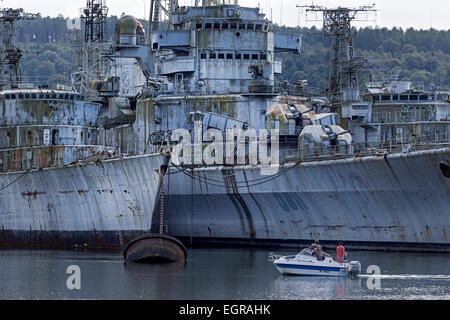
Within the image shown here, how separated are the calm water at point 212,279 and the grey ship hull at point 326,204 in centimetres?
121

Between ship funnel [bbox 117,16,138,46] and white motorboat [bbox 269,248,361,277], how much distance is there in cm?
2120

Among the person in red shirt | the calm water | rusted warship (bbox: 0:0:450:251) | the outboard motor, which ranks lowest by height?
the calm water

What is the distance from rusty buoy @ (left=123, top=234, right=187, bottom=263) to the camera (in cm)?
4159

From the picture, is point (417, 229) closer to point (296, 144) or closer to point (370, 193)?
point (370, 193)

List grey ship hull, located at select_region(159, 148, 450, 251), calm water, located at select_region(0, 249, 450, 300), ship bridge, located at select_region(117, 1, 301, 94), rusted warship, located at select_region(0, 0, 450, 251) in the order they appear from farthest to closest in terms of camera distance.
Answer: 1. ship bridge, located at select_region(117, 1, 301, 94)
2. rusted warship, located at select_region(0, 0, 450, 251)
3. grey ship hull, located at select_region(159, 148, 450, 251)
4. calm water, located at select_region(0, 249, 450, 300)

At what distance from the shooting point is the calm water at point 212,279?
34531 mm

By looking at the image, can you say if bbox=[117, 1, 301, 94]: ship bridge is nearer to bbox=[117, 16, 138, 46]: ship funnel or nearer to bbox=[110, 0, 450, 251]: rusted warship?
bbox=[110, 0, 450, 251]: rusted warship

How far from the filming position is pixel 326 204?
45531mm

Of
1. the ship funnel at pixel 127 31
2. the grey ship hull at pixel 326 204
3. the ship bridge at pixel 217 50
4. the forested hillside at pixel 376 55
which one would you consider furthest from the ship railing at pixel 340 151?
the forested hillside at pixel 376 55

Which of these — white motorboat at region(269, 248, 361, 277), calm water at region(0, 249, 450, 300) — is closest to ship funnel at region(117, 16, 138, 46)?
calm water at region(0, 249, 450, 300)

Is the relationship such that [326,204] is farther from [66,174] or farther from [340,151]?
[66,174]

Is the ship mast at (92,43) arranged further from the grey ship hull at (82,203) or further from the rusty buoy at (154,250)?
the rusty buoy at (154,250)
